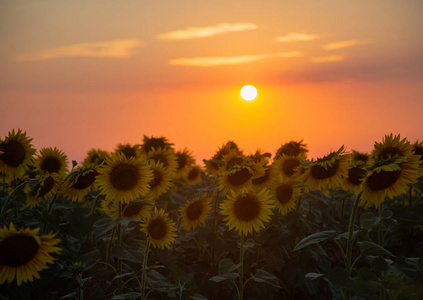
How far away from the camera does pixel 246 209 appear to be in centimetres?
481

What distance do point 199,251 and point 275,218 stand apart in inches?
39.0

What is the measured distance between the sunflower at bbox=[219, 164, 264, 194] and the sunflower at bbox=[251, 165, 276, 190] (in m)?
0.31

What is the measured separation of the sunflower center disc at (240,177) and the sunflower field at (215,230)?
0.01 metres

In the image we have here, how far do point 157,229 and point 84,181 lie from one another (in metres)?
0.88

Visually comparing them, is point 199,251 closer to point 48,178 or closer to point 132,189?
point 132,189

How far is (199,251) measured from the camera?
5.76 m

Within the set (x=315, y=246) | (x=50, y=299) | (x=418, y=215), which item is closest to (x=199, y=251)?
(x=315, y=246)

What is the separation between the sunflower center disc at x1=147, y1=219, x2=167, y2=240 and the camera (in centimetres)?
494

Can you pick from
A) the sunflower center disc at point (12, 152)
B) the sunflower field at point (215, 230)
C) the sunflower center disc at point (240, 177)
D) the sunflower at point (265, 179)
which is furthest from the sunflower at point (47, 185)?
the sunflower at point (265, 179)

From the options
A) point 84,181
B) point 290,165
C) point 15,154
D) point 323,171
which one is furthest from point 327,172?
point 15,154

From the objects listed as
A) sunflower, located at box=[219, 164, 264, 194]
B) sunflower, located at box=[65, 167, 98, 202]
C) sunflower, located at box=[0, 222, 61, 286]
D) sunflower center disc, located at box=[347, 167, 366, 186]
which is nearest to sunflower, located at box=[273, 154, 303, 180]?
sunflower, located at box=[219, 164, 264, 194]

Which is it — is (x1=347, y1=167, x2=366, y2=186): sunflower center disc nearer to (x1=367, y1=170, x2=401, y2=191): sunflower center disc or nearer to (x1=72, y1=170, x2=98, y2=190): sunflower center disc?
(x1=367, y1=170, x2=401, y2=191): sunflower center disc

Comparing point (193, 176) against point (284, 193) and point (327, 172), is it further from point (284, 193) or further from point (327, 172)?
point (327, 172)

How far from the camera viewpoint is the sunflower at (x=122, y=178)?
4.53 meters
